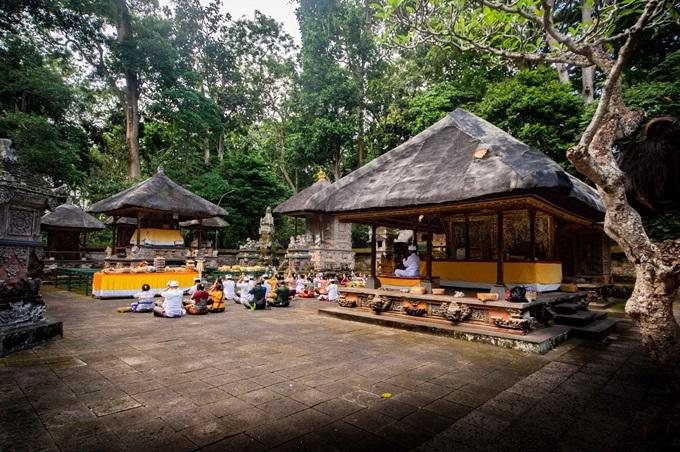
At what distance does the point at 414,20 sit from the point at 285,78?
2972cm

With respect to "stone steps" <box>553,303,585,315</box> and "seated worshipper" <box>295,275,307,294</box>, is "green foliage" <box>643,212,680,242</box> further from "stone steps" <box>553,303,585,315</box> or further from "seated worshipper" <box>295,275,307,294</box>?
"seated worshipper" <box>295,275,307,294</box>

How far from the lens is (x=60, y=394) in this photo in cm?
380

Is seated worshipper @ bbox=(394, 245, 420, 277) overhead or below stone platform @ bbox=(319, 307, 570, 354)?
overhead

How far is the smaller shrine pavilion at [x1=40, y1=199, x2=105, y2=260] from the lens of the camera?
20219mm

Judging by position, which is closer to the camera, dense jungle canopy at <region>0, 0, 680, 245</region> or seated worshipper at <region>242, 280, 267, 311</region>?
seated worshipper at <region>242, 280, 267, 311</region>

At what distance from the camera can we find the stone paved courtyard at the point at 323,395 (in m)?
2.97

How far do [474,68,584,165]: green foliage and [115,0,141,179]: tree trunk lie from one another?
23.5m

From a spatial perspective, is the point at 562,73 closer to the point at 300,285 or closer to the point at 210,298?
the point at 300,285

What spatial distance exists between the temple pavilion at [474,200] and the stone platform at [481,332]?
3.92 feet

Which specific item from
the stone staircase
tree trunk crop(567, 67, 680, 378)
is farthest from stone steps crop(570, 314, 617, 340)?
tree trunk crop(567, 67, 680, 378)

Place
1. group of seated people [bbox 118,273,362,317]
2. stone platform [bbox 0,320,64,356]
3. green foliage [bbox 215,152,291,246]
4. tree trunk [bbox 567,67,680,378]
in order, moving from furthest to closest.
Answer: green foliage [bbox 215,152,291,246] < group of seated people [bbox 118,273,362,317] < stone platform [bbox 0,320,64,356] < tree trunk [bbox 567,67,680,378]

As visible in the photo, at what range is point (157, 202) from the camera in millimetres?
15539

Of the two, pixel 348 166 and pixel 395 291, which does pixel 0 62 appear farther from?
pixel 395 291

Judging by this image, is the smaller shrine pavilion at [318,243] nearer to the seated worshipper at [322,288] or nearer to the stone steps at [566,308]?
the seated worshipper at [322,288]
